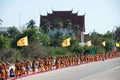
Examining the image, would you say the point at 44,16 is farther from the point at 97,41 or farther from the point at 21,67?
the point at 21,67

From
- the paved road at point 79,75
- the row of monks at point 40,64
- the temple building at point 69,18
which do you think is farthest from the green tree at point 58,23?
the paved road at point 79,75

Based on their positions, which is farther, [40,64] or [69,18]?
[69,18]

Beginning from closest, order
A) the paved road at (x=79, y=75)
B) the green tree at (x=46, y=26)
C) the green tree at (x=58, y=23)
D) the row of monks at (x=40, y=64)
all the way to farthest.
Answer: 1. the row of monks at (x=40, y=64)
2. the paved road at (x=79, y=75)
3. the green tree at (x=46, y=26)
4. the green tree at (x=58, y=23)

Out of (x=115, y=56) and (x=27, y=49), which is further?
(x=115, y=56)

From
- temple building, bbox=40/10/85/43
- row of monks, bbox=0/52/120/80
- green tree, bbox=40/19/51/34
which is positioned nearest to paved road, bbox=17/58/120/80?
row of monks, bbox=0/52/120/80

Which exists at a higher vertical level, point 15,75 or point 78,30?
point 78,30

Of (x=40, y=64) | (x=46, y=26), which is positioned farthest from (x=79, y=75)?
(x=46, y=26)

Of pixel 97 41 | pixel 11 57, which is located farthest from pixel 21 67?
pixel 97 41

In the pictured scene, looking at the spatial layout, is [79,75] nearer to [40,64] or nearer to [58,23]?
[40,64]

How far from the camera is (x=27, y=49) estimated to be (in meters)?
48.9

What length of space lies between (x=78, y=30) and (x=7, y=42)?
147ft

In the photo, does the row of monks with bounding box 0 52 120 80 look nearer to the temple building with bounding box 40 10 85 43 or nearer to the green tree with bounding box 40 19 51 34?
the green tree with bounding box 40 19 51 34

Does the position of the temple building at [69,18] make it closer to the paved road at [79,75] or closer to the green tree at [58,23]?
the green tree at [58,23]

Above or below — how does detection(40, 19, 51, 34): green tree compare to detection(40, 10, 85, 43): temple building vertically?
below
